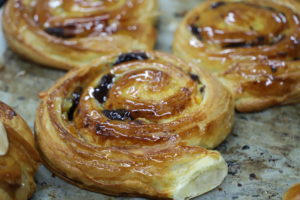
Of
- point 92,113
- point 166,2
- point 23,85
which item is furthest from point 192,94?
point 166,2

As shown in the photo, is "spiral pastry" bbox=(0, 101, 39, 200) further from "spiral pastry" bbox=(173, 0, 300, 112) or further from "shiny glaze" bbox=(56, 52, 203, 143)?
"spiral pastry" bbox=(173, 0, 300, 112)

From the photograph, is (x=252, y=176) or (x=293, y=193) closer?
(x=293, y=193)

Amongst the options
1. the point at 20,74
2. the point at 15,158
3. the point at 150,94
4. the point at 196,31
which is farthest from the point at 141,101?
the point at 20,74

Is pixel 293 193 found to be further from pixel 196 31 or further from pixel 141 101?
pixel 196 31

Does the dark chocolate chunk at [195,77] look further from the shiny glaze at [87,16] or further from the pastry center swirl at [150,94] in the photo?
the shiny glaze at [87,16]

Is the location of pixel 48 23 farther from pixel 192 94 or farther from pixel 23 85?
pixel 192 94

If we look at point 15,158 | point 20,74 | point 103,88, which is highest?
point 15,158
